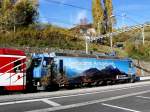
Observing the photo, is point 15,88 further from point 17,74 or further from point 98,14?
point 98,14

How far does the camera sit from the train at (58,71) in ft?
79.9

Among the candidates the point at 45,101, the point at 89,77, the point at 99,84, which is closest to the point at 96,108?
the point at 45,101

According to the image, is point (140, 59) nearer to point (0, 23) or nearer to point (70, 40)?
point (70, 40)

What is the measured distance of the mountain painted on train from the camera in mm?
33378

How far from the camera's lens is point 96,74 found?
3609 cm

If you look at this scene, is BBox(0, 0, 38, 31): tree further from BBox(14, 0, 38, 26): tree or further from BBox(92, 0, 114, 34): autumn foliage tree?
BBox(92, 0, 114, 34): autumn foliage tree

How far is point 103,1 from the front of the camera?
78.4 meters

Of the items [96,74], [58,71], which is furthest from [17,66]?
[96,74]

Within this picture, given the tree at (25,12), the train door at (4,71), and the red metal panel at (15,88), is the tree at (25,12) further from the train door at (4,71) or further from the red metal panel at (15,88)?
the train door at (4,71)

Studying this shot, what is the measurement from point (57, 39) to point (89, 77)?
21.4 m

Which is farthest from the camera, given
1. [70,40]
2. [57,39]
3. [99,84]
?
[70,40]

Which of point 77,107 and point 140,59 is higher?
point 140,59

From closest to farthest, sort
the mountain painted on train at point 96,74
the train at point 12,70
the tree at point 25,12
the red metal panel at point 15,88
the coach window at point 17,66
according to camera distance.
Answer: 1. the train at point 12,70
2. the red metal panel at point 15,88
3. the coach window at point 17,66
4. the mountain painted on train at point 96,74
5. the tree at point 25,12

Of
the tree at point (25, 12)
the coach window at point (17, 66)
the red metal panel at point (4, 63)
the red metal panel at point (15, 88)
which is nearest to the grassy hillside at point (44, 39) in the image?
the tree at point (25, 12)
